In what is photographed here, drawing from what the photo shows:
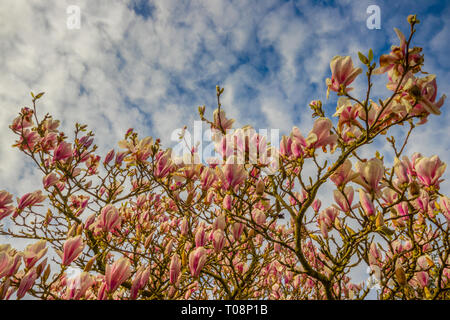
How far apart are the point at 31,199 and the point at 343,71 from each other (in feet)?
11.2

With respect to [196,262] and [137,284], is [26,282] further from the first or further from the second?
[196,262]

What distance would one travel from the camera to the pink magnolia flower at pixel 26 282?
1684mm

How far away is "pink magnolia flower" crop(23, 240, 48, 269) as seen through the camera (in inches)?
70.4

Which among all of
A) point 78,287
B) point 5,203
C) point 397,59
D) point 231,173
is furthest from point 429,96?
point 5,203

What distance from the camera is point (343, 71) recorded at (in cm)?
171

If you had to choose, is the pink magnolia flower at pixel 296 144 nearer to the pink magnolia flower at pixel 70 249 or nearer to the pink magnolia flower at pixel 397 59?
the pink magnolia flower at pixel 397 59

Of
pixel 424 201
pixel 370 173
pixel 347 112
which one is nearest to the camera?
pixel 370 173

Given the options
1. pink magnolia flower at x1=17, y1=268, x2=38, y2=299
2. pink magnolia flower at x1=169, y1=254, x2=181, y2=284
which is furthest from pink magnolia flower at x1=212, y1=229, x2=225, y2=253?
pink magnolia flower at x1=17, y1=268, x2=38, y2=299

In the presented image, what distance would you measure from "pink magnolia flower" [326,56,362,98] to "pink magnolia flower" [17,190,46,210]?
10.8 ft

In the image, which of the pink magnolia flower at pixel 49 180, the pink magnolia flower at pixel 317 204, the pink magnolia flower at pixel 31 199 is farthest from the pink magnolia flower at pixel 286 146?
the pink magnolia flower at pixel 49 180

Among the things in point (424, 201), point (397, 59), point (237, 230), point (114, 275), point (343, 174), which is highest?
point (397, 59)

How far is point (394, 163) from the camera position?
191 cm

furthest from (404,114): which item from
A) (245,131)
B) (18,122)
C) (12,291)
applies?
(18,122)
